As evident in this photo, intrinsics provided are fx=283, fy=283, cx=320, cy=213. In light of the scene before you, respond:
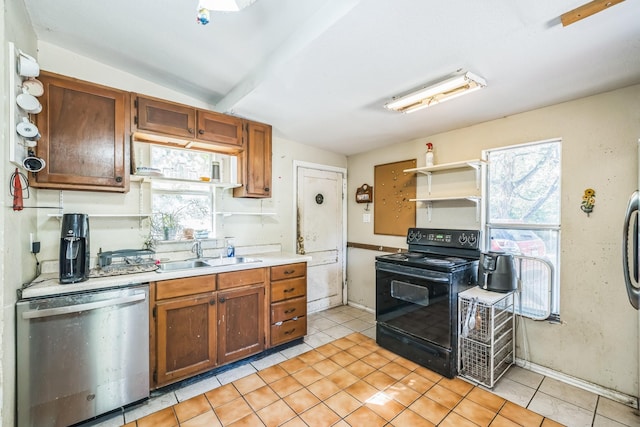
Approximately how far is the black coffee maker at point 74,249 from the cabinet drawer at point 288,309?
1495 mm

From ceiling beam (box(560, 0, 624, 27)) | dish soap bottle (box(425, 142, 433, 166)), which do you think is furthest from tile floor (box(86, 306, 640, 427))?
ceiling beam (box(560, 0, 624, 27))

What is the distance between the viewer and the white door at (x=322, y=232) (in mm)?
3732

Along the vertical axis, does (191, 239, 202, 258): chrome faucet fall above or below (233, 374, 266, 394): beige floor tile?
above

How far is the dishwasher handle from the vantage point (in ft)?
5.35

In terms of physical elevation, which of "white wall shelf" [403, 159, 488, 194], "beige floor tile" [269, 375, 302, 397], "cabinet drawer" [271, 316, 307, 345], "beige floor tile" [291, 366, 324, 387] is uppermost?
"white wall shelf" [403, 159, 488, 194]

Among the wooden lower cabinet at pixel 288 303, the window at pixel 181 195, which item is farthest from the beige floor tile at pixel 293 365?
the window at pixel 181 195

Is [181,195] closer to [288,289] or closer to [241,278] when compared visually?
[241,278]

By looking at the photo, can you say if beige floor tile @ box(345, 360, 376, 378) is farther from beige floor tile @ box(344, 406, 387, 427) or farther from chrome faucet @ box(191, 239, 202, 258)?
chrome faucet @ box(191, 239, 202, 258)

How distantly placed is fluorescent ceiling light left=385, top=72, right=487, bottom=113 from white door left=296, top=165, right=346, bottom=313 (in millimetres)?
1632

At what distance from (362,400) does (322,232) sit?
7.12 ft

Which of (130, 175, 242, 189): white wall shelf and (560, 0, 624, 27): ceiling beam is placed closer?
(560, 0, 624, 27): ceiling beam

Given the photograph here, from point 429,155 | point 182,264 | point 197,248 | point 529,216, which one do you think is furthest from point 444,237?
point 182,264

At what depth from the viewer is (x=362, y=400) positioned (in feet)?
6.72

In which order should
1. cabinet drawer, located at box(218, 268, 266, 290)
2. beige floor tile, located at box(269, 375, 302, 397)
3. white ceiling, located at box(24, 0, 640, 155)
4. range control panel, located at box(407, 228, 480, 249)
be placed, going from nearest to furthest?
white ceiling, located at box(24, 0, 640, 155)
beige floor tile, located at box(269, 375, 302, 397)
cabinet drawer, located at box(218, 268, 266, 290)
range control panel, located at box(407, 228, 480, 249)
